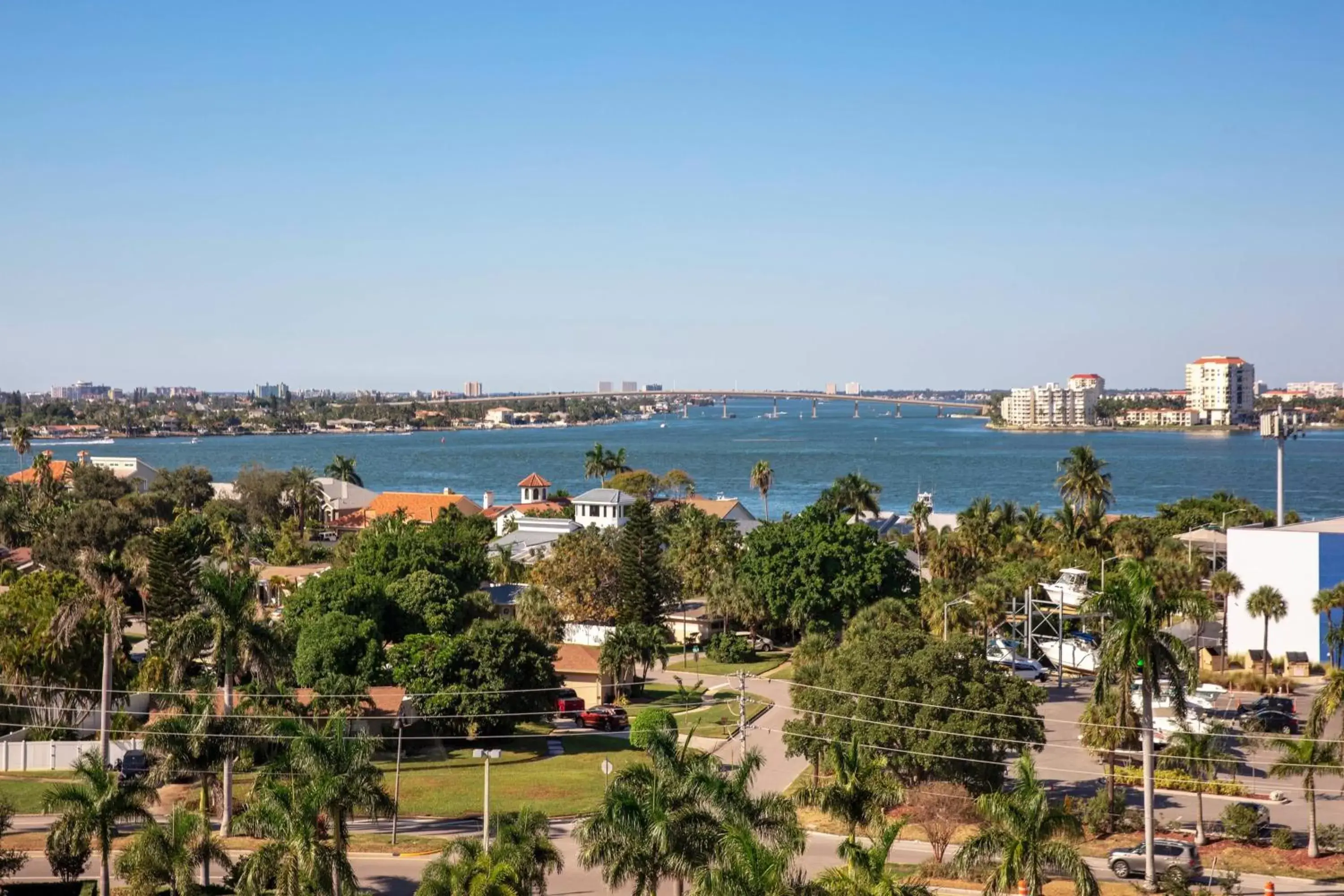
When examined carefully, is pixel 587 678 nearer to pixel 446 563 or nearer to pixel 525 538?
pixel 446 563

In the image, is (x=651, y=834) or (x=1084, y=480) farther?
(x=1084, y=480)

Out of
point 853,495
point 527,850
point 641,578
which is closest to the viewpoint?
point 527,850

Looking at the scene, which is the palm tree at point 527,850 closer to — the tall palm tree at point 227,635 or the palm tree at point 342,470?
the tall palm tree at point 227,635

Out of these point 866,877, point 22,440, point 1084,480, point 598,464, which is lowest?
point 866,877

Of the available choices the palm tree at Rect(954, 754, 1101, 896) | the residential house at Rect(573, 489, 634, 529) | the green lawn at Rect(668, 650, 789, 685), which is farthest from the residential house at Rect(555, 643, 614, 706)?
the residential house at Rect(573, 489, 634, 529)

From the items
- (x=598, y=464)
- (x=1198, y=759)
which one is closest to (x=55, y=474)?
(x=598, y=464)

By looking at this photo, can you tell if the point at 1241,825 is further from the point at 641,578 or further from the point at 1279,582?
the point at 641,578

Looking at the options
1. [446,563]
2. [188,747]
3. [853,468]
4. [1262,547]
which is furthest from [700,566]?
[853,468]

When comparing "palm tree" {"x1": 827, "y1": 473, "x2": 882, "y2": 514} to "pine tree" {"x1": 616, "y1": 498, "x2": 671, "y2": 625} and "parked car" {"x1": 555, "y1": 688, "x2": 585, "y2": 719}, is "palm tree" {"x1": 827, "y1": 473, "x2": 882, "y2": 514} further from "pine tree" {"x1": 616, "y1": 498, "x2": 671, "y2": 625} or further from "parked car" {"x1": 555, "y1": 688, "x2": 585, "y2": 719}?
"parked car" {"x1": 555, "y1": 688, "x2": 585, "y2": 719}
